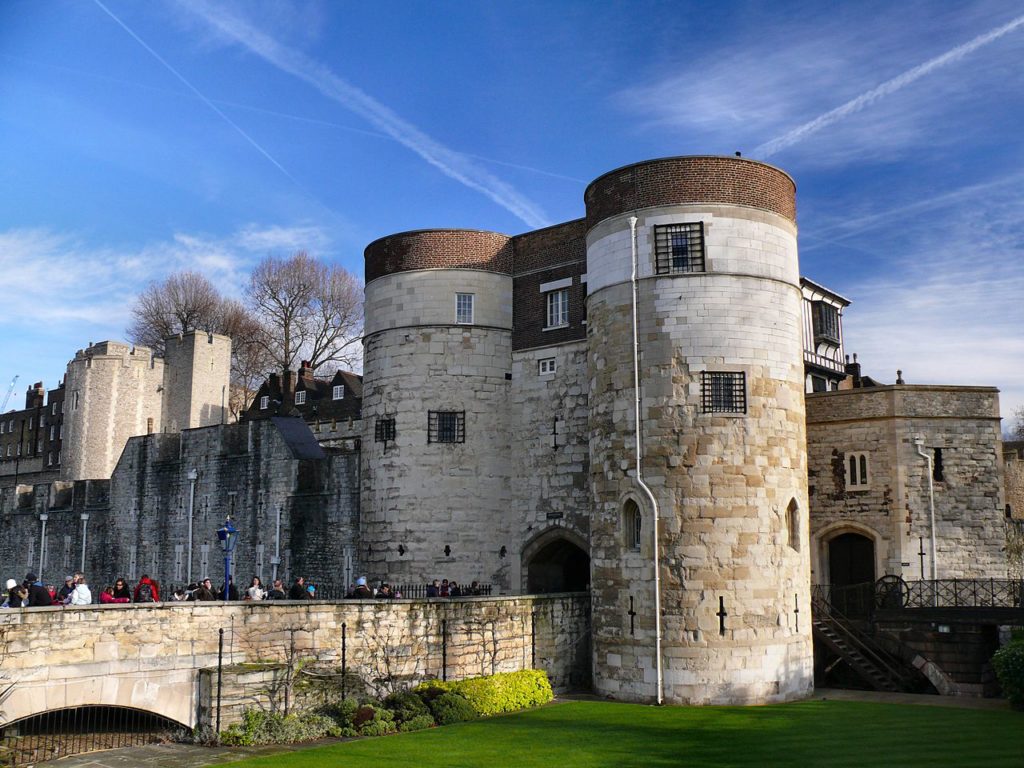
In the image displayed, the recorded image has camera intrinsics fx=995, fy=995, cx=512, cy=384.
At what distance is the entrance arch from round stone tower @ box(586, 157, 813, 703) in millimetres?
4076

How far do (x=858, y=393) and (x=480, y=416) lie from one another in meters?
10.6

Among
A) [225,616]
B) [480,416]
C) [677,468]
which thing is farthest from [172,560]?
[677,468]

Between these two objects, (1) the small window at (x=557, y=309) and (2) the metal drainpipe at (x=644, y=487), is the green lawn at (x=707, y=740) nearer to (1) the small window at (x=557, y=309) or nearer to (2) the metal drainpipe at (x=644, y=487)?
(2) the metal drainpipe at (x=644, y=487)

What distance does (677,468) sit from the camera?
21453 millimetres

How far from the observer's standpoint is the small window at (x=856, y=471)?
27250 millimetres

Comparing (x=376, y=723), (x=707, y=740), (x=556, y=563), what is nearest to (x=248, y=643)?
(x=376, y=723)

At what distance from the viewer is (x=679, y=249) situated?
22.4 metres

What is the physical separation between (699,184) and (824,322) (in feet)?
56.7

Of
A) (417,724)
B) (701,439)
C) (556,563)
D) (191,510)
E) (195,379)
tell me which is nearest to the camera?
(417,724)

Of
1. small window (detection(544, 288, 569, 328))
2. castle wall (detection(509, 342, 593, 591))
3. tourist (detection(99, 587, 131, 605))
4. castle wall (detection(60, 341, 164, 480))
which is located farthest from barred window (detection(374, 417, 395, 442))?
castle wall (detection(60, 341, 164, 480))

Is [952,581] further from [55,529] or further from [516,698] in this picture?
[55,529]

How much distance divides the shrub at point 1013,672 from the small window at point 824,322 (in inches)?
749

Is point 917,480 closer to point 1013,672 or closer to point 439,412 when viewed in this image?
point 1013,672

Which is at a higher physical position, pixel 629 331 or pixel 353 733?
pixel 629 331
